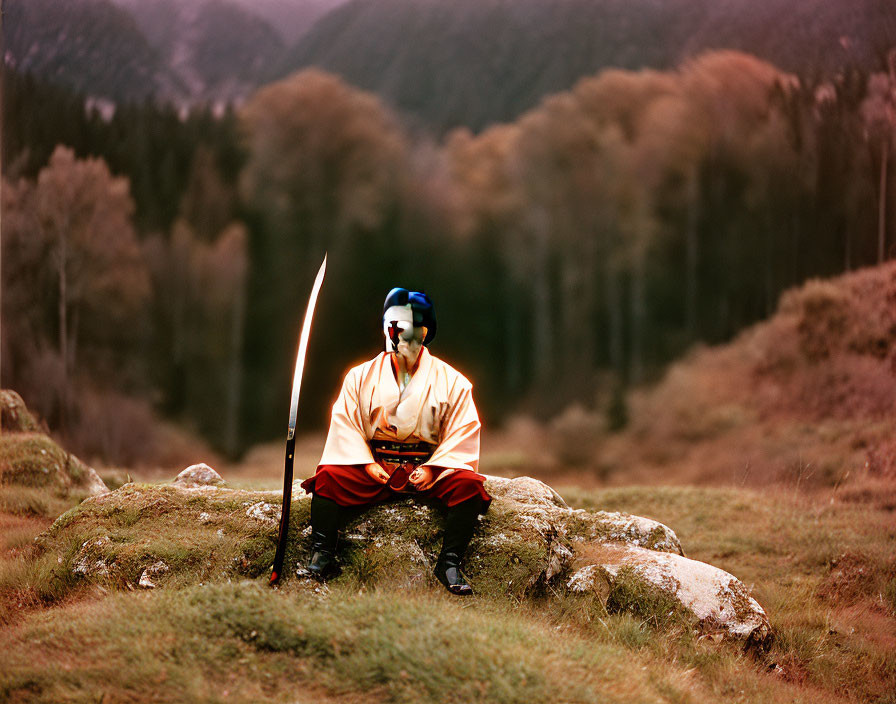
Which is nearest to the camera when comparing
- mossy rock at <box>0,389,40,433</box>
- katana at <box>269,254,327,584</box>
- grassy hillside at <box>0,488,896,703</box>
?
grassy hillside at <box>0,488,896,703</box>

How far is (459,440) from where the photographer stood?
487 cm

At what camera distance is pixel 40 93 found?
9.34 m

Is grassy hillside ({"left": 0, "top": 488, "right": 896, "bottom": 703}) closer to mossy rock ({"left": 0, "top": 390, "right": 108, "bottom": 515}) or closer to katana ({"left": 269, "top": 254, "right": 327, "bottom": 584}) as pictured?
katana ({"left": 269, "top": 254, "right": 327, "bottom": 584})

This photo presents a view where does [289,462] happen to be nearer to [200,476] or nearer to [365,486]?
[365,486]

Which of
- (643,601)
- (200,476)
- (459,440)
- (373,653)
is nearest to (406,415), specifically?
(459,440)

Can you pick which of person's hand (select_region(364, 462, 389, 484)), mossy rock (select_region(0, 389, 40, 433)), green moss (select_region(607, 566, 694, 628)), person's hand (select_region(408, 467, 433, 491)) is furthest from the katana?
mossy rock (select_region(0, 389, 40, 433))

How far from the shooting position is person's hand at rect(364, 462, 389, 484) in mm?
4750

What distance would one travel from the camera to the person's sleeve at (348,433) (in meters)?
4.77

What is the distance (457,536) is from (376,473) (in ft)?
Result: 2.09

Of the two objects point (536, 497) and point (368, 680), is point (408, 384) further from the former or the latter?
point (368, 680)

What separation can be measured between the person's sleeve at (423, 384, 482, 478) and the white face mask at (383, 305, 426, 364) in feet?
1.38

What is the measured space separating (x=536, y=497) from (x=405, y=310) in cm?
190

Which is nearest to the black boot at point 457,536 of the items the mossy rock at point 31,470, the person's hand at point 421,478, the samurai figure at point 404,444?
the samurai figure at point 404,444

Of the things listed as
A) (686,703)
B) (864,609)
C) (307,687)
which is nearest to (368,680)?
→ (307,687)
